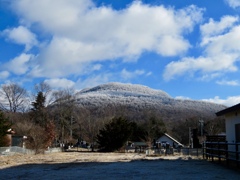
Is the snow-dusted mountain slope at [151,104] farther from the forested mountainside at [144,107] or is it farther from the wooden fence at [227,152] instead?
the wooden fence at [227,152]

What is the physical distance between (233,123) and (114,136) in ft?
101

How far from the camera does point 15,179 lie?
1197cm

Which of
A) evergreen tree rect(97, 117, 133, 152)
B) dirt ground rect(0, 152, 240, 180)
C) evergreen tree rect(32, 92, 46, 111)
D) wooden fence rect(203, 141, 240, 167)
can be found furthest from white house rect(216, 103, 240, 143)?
evergreen tree rect(32, 92, 46, 111)

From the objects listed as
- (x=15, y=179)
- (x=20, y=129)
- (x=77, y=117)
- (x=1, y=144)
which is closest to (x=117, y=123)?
(x=20, y=129)

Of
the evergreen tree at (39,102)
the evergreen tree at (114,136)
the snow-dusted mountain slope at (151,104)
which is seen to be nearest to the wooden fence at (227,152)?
the evergreen tree at (114,136)

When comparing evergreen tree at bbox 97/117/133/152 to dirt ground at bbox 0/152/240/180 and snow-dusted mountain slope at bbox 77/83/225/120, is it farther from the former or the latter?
snow-dusted mountain slope at bbox 77/83/225/120

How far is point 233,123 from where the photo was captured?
18141mm

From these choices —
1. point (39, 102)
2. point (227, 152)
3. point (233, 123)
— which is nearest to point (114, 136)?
point (39, 102)

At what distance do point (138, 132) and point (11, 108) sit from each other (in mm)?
25674

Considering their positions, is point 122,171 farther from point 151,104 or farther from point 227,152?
point 151,104

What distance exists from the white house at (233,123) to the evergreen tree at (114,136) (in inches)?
1164

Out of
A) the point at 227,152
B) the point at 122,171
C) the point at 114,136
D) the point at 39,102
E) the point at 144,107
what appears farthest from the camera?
the point at 144,107

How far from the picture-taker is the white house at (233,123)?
1712cm

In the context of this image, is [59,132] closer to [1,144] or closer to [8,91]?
[8,91]
